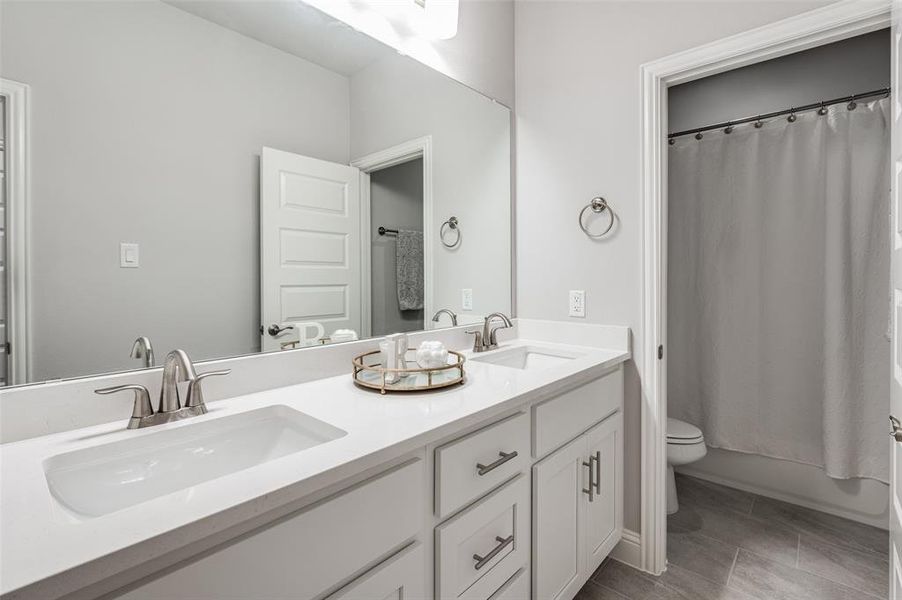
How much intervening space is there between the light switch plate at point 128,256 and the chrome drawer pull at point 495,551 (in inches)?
40.2

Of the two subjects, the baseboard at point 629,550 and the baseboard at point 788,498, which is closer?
the baseboard at point 629,550

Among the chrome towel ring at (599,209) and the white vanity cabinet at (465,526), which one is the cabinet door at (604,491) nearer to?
the white vanity cabinet at (465,526)

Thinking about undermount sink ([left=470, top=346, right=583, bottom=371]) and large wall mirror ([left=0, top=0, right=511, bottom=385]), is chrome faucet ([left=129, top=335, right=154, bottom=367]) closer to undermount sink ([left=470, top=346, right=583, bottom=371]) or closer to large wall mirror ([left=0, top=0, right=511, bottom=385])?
large wall mirror ([left=0, top=0, right=511, bottom=385])

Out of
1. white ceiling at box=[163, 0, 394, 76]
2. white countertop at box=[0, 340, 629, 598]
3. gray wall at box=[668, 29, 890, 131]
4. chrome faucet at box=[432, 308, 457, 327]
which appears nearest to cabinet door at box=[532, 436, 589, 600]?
white countertop at box=[0, 340, 629, 598]

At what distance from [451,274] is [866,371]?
1.96 meters

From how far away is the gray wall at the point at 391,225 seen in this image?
61.1 inches

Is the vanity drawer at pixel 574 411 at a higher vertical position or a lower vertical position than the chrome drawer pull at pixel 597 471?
higher

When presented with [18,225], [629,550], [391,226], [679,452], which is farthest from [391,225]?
[679,452]

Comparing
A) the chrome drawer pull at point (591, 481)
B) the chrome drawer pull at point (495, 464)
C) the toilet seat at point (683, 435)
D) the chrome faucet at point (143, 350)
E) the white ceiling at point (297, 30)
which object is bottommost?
the toilet seat at point (683, 435)

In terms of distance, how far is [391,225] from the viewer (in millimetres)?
1619

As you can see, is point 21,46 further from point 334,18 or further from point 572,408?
point 572,408

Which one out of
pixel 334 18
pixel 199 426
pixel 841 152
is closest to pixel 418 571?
pixel 199 426

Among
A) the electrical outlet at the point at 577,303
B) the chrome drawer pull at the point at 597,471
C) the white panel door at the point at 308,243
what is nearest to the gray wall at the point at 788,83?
the electrical outlet at the point at 577,303

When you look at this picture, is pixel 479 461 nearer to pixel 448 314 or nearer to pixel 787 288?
pixel 448 314
